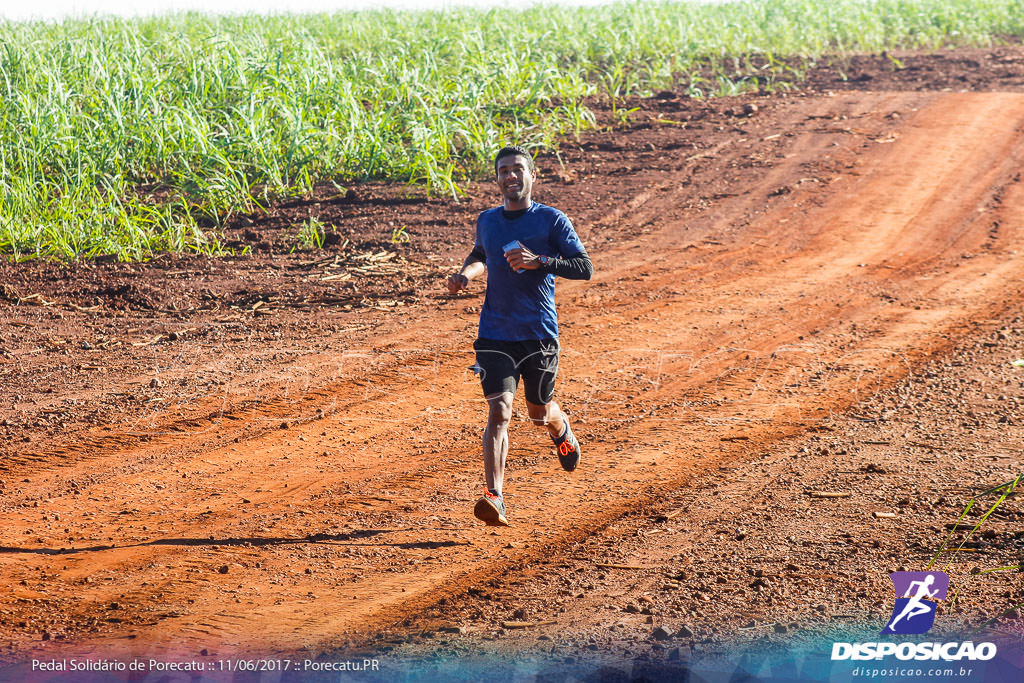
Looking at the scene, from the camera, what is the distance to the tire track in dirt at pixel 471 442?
4105 millimetres

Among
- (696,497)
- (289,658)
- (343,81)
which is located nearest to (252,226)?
(343,81)

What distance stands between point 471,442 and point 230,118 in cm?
834

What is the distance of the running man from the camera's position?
14.9 ft

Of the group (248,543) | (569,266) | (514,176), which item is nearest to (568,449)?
(569,266)

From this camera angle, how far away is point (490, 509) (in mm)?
4520

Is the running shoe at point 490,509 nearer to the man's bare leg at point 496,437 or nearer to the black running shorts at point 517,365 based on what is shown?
the man's bare leg at point 496,437

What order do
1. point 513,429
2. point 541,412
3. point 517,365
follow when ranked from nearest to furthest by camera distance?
point 517,365, point 541,412, point 513,429

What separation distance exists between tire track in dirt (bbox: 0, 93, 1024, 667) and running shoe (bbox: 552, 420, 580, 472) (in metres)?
0.17

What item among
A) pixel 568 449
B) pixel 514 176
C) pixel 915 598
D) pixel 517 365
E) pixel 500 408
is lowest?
pixel 915 598

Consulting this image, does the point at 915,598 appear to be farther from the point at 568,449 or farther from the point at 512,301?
the point at 512,301

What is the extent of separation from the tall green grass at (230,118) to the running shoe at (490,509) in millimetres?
6676

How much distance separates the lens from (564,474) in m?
5.39

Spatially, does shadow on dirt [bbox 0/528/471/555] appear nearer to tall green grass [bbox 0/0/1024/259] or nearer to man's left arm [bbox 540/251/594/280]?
man's left arm [bbox 540/251/594/280]

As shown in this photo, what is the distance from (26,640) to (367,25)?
66.9 feet
